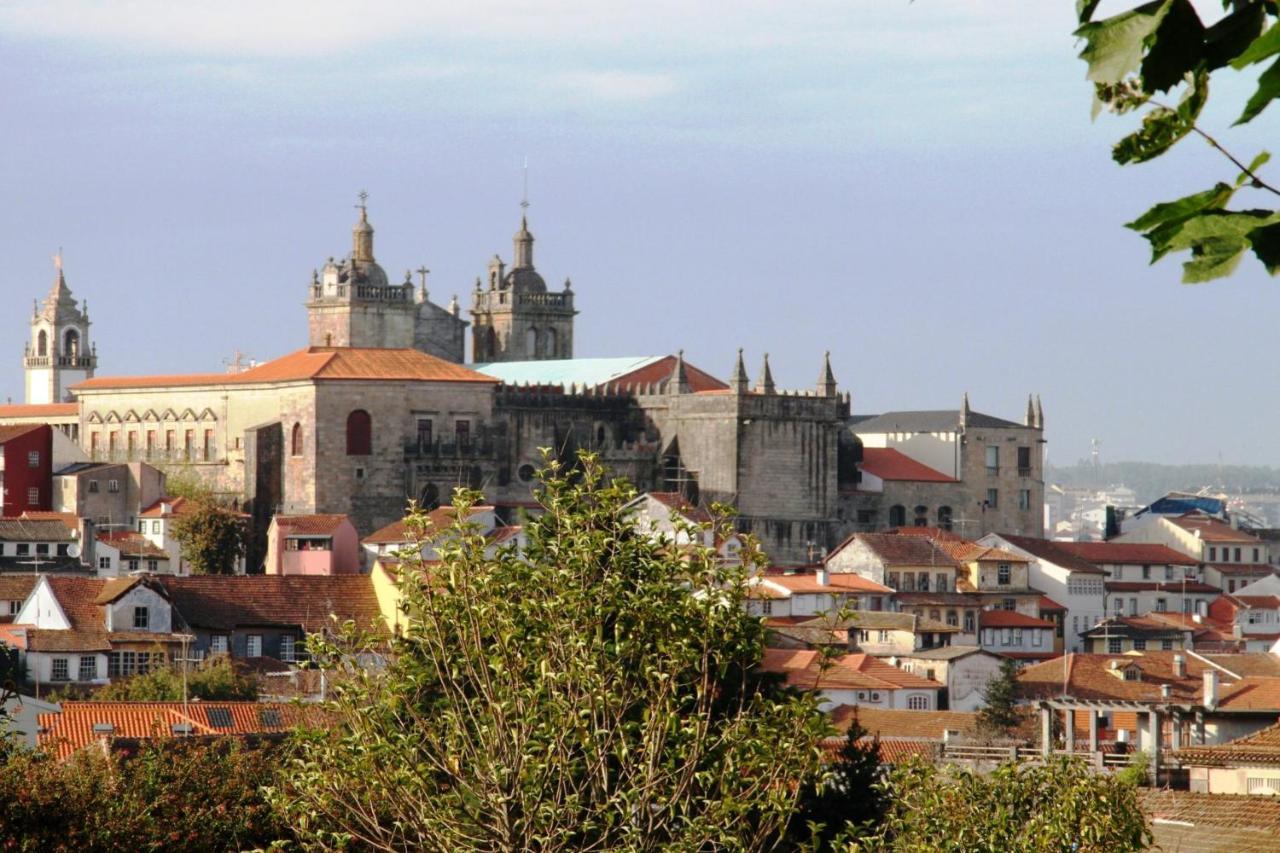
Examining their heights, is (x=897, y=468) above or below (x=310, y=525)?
above

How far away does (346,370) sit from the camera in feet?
286

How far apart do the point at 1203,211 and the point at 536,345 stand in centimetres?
10955

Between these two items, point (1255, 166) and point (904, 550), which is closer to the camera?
point (1255, 166)

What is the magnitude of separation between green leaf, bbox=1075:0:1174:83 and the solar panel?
38207mm

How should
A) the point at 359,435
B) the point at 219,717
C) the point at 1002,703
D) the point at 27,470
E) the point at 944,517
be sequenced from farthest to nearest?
the point at 944,517
the point at 27,470
the point at 359,435
the point at 1002,703
the point at 219,717

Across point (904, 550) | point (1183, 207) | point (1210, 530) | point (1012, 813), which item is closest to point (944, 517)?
point (904, 550)

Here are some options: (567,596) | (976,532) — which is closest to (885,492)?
(976,532)

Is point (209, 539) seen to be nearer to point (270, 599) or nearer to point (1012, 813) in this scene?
point (270, 599)

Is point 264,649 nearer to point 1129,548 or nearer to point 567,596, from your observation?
point 1129,548

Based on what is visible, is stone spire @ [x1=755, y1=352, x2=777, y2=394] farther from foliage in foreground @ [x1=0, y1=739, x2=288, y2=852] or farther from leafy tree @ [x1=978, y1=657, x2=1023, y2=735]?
foliage in foreground @ [x1=0, y1=739, x2=288, y2=852]

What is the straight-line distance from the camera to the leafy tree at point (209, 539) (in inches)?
3241

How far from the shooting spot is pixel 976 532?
322 ft

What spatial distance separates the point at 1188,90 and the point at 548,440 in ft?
282

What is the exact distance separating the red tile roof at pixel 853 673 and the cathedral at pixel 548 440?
73.6 feet
